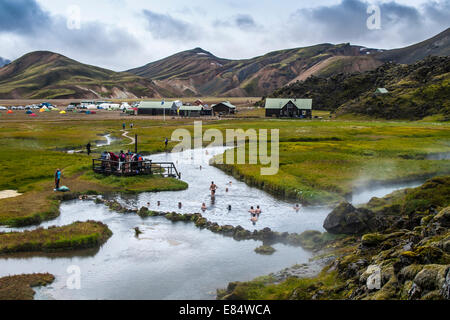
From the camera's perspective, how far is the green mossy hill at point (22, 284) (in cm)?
2434

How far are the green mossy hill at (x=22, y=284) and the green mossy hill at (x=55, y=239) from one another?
17.9 feet

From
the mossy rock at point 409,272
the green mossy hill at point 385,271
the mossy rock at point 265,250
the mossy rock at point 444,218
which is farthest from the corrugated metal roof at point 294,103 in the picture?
the mossy rock at point 409,272

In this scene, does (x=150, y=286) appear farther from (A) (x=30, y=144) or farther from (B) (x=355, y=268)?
(A) (x=30, y=144)

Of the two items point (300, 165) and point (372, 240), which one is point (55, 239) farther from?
point (300, 165)

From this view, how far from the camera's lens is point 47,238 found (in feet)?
110

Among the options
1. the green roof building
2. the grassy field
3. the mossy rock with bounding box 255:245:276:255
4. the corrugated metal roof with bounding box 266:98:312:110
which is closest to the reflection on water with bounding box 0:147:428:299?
the mossy rock with bounding box 255:245:276:255

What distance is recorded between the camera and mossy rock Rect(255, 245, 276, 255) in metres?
32.2

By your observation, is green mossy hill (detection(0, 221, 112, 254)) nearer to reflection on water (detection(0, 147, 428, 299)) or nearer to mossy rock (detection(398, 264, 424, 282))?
reflection on water (detection(0, 147, 428, 299))

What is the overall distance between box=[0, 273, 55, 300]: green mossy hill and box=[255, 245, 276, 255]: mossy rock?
48.6ft

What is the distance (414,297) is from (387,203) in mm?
23731

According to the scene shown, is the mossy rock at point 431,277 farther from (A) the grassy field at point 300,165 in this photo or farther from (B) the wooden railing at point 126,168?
(B) the wooden railing at point 126,168

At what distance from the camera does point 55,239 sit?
33.3 m

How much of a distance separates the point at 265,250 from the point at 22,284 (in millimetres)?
16986
